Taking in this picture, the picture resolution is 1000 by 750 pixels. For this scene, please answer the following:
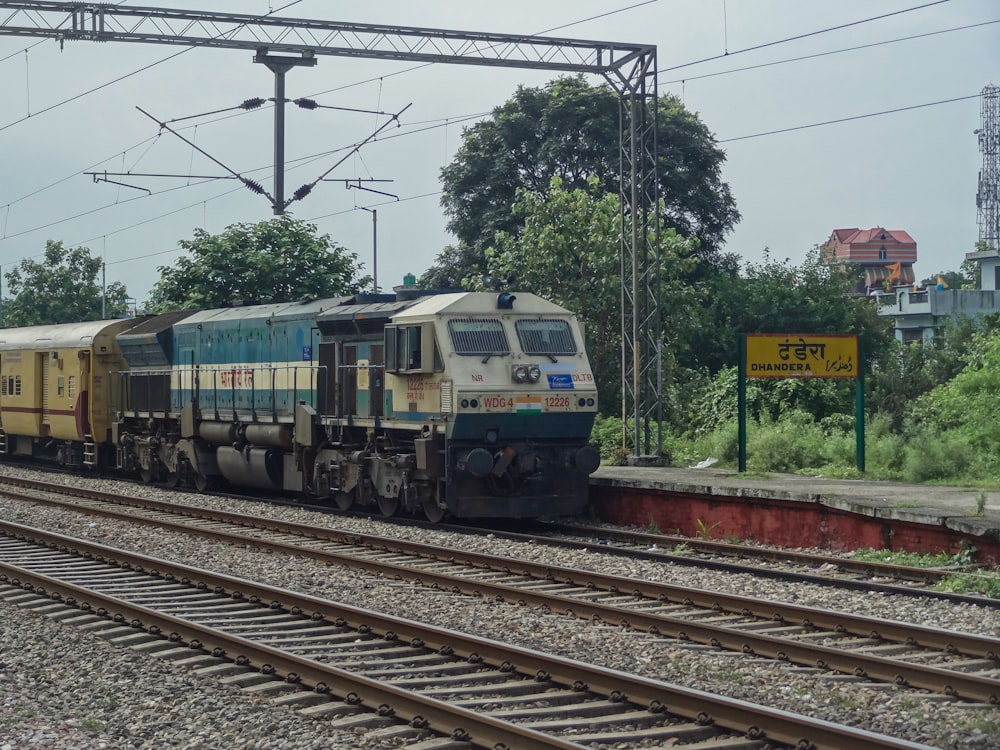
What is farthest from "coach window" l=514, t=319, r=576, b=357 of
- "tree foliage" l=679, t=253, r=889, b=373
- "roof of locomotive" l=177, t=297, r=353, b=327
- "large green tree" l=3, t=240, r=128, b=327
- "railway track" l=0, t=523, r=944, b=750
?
"large green tree" l=3, t=240, r=128, b=327

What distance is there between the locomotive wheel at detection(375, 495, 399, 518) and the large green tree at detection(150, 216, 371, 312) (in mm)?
16134

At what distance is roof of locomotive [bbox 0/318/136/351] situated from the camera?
25641mm

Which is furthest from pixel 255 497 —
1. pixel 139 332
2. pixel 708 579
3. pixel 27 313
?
pixel 27 313

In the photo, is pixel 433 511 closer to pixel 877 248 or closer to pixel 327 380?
pixel 327 380

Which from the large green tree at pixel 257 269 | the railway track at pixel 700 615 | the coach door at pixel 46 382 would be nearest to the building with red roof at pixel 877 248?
the large green tree at pixel 257 269

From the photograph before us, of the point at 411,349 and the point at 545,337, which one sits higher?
the point at 545,337

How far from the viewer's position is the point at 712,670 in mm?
8344

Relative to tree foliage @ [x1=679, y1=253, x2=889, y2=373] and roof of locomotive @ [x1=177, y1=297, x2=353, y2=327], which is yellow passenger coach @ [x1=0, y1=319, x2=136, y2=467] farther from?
tree foliage @ [x1=679, y1=253, x2=889, y2=373]

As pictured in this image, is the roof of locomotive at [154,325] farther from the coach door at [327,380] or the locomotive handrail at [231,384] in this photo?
the coach door at [327,380]

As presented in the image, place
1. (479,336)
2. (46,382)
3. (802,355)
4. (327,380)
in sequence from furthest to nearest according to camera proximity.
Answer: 1. (46,382)
2. (802,355)
3. (327,380)
4. (479,336)

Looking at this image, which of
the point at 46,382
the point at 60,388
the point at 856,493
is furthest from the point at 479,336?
the point at 46,382

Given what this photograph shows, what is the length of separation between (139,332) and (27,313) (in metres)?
36.1

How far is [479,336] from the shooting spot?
16109 mm

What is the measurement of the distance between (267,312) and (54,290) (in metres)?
41.1
